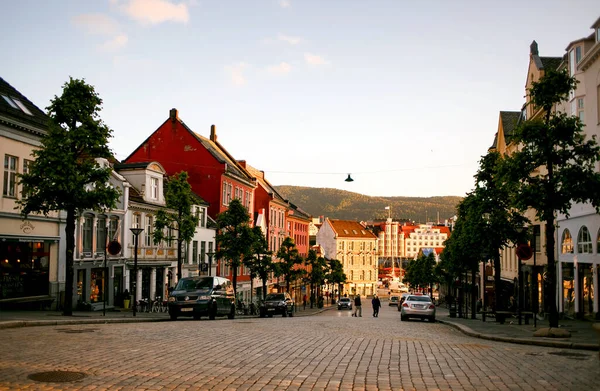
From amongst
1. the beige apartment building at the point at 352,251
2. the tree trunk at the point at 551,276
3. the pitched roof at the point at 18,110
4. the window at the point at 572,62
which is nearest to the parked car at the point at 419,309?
the tree trunk at the point at 551,276

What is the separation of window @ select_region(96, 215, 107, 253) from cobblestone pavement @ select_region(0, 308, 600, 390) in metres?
23.0

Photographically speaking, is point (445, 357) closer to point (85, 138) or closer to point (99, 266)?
point (85, 138)

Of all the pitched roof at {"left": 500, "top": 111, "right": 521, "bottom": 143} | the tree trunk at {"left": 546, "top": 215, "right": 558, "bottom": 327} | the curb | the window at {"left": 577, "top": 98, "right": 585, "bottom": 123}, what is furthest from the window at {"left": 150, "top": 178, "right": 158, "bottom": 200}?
the tree trunk at {"left": 546, "top": 215, "right": 558, "bottom": 327}

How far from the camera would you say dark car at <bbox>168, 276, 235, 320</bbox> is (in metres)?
26.2

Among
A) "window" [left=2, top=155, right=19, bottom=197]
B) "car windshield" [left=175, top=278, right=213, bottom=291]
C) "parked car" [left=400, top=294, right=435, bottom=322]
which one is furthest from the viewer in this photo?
"parked car" [left=400, top=294, right=435, bottom=322]

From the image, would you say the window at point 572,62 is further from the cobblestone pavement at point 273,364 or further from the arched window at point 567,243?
the cobblestone pavement at point 273,364

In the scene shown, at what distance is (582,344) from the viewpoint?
16156 mm

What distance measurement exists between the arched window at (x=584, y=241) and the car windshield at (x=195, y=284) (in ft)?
59.4

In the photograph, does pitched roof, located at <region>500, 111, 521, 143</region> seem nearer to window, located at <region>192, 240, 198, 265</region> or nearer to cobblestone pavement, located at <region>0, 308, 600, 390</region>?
window, located at <region>192, 240, 198, 265</region>

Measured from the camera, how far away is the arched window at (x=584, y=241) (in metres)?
29.9

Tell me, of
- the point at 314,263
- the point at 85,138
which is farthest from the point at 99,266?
the point at 314,263

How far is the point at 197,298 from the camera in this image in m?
26.2

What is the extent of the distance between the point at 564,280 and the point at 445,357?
2485 centimetres

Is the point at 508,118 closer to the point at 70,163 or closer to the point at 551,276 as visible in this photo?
the point at 551,276
